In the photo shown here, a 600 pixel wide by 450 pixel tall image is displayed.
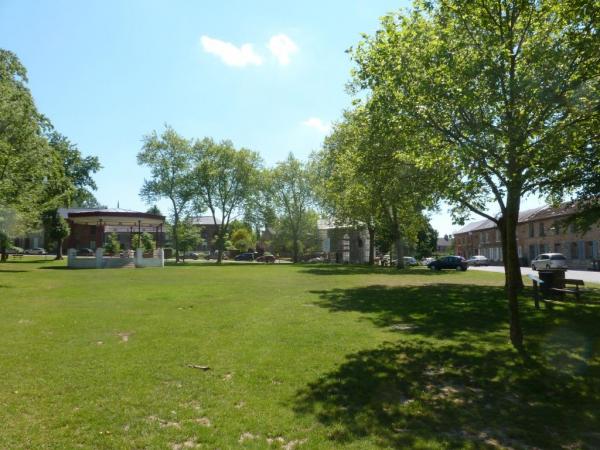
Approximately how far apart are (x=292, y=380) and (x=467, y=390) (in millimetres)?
2442

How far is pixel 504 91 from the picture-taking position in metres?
8.20

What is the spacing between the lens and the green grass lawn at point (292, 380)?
4809 millimetres

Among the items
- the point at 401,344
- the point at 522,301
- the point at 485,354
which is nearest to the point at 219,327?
the point at 401,344

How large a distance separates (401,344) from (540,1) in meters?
7.21

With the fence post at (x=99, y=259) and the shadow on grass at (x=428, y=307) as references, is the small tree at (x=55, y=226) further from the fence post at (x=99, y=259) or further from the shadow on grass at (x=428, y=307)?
the shadow on grass at (x=428, y=307)

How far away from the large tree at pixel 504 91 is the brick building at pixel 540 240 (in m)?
32.4

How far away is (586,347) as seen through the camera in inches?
351

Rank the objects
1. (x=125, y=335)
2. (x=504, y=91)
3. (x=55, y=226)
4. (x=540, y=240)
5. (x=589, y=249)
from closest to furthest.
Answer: (x=504, y=91), (x=125, y=335), (x=55, y=226), (x=589, y=249), (x=540, y=240)

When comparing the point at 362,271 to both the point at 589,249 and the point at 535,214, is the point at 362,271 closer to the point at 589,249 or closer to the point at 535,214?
the point at 589,249

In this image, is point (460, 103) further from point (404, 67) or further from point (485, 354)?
point (485, 354)

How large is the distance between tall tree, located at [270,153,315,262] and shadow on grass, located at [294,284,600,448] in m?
51.8

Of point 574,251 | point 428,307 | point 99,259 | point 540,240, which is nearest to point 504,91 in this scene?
point 428,307

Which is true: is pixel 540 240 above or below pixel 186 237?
below

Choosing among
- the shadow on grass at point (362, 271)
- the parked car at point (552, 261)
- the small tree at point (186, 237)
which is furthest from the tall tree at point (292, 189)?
the parked car at point (552, 261)
